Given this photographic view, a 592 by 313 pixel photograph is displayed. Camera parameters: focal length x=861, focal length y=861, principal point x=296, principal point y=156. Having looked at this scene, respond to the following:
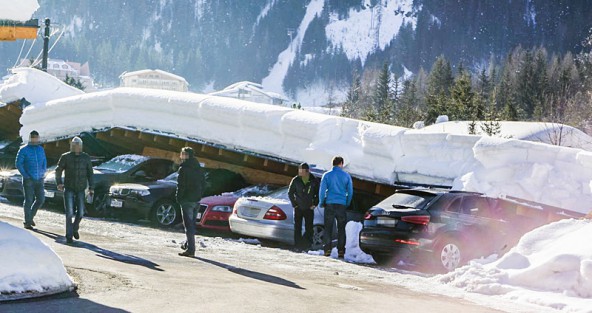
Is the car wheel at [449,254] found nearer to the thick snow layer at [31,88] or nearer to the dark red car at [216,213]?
the dark red car at [216,213]

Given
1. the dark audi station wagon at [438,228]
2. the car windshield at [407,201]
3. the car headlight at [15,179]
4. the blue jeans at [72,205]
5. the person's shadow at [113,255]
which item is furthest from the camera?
the car headlight at [15,179]

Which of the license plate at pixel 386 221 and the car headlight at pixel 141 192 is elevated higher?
the car headlight at pixel 141 192

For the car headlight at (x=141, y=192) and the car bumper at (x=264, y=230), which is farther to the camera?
the car headlight at (x=141, y=192)

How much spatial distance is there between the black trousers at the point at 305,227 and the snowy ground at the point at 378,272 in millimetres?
405

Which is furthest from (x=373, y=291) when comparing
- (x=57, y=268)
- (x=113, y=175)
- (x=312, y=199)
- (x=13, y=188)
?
(x=13, y=188)

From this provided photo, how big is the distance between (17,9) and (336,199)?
6168 mm

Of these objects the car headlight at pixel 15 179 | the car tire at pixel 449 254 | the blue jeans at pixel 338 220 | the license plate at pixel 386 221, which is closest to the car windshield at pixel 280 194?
the blue jeans at pixel 338 220

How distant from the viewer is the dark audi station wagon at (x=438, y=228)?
12617 millimetres

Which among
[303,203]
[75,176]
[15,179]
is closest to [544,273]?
[303,203]

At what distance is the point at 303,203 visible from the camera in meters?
14.6

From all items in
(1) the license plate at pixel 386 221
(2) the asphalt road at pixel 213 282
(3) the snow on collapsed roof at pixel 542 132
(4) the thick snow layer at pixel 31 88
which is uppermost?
(3) the snow on collapsed roof at pixel 542 132

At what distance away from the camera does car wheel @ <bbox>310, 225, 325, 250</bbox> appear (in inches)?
592

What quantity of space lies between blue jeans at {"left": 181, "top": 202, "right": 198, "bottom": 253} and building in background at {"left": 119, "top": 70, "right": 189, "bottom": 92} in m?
137

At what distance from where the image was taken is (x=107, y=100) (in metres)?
23.0
